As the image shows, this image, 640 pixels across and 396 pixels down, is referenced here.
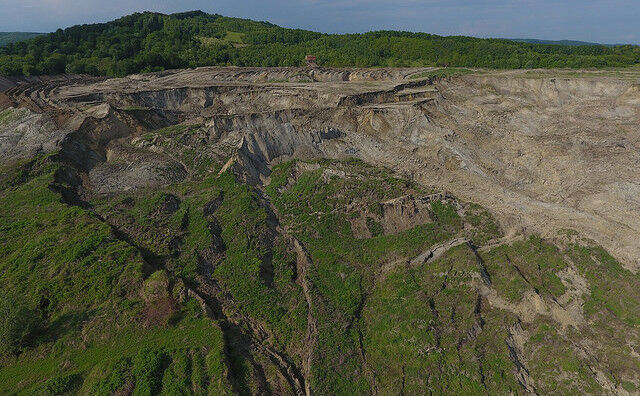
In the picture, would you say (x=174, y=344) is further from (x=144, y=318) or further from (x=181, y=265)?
(x=181, y=265)

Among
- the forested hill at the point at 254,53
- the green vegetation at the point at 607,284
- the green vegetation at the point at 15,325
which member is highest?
the forested hill at the point at 254,53

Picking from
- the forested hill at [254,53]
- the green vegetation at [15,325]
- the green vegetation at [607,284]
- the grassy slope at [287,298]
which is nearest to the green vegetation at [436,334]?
the grassy slope at [287,298]

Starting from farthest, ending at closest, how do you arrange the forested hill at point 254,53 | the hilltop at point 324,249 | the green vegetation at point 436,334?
the forested hill at point 254,53 < the green vegetation at point 436,334 < the hilltop at point 324,249

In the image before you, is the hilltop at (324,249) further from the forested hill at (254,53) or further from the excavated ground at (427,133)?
the forested hill at (254,53)

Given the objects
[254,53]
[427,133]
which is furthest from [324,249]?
[254,53]

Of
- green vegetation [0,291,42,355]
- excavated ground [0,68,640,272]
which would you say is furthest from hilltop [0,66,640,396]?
excavated ground [0,68,640,272]

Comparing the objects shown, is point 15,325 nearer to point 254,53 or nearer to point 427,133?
point 427,133

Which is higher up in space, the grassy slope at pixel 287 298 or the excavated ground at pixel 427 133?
the excavated ground at pixel 427 133
